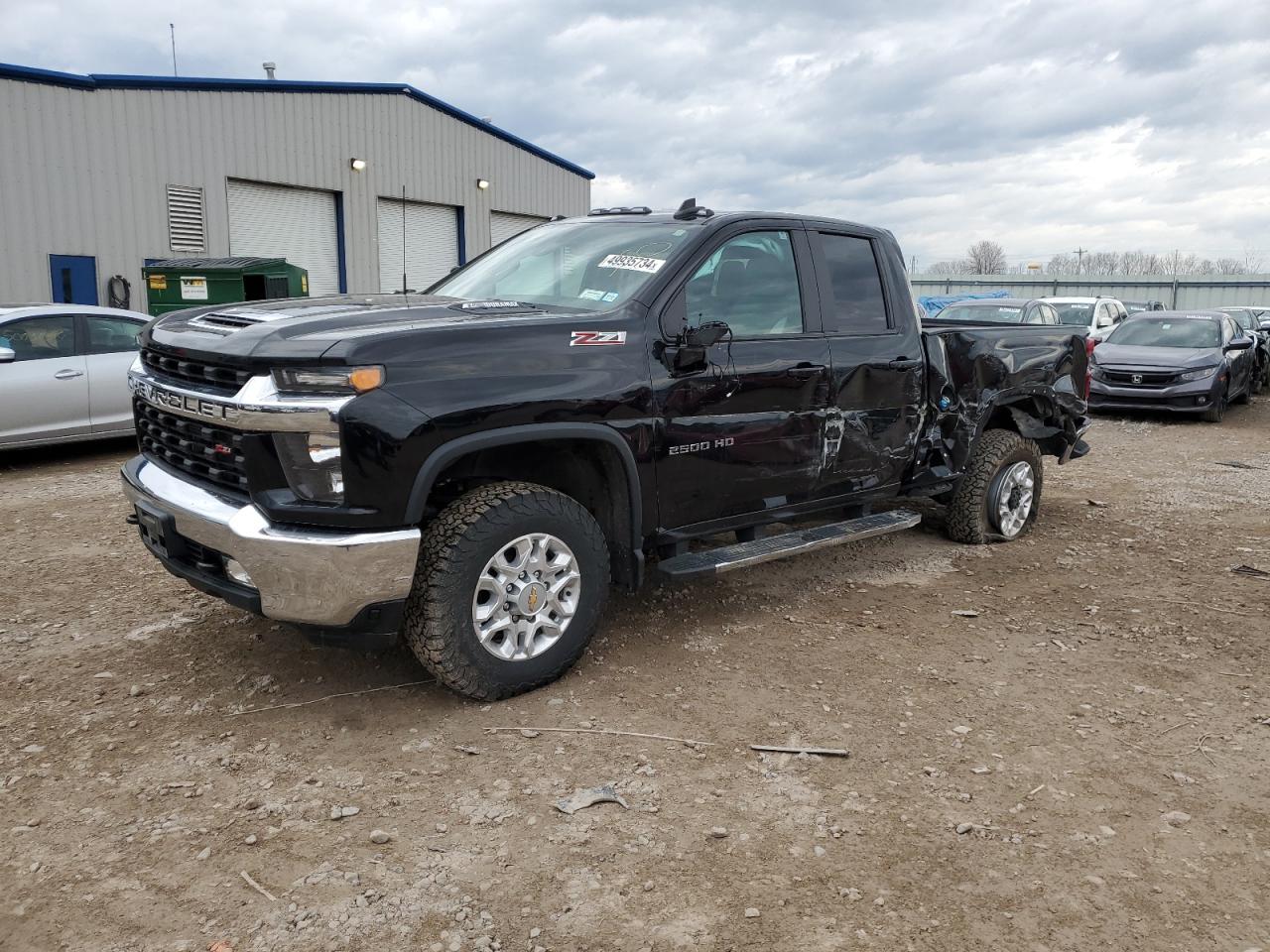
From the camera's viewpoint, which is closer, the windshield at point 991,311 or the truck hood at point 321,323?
the truck hood at point 321,323

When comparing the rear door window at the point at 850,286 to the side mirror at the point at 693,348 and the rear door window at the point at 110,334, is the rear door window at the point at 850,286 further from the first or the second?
the rear door window at the point at 110,334

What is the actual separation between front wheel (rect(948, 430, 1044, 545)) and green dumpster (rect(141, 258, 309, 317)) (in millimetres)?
10298

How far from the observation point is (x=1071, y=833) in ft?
10.00

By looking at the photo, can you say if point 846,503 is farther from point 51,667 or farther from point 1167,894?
point 51,667

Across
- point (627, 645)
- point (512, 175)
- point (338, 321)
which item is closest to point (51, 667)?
point (338, 321)

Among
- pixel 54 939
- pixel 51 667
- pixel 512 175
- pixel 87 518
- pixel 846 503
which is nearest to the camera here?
pixel 54 939

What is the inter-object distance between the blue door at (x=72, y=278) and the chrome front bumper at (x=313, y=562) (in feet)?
47.7

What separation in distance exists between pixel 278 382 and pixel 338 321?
1.28 ft

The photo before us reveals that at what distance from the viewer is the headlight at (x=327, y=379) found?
130 inches

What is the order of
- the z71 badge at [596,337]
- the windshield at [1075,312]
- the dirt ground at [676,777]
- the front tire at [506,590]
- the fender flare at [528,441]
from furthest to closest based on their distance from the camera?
1. the windshield at [1075,312]
2. the z71 badge at [596,337]
3. the front tire at [506,590]
4. the fender flare at [528,441]
5. the dirt ground at [676,777]

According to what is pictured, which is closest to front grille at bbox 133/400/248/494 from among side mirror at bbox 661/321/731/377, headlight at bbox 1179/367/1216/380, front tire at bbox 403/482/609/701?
front tire at bbox 403/482/609/701

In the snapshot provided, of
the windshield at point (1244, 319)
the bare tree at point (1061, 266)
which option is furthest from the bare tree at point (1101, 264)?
the windshield at point (1244, 319)

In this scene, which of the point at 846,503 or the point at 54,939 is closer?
the point at 54,939

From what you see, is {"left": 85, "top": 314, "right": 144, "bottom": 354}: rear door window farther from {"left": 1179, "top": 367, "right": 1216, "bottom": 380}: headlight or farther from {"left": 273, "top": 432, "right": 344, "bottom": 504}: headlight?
{"left": 1179, "top": 367, "right": 1216, "bottom": 380}: headlight
